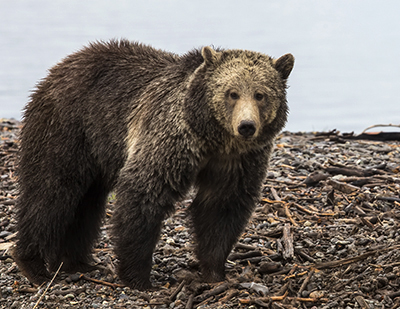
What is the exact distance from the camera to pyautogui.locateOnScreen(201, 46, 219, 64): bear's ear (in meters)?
6.29

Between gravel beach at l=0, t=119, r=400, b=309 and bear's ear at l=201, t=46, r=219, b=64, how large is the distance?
2.02 metres

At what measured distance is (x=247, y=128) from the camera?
5.79 metres

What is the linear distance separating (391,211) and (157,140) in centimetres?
367

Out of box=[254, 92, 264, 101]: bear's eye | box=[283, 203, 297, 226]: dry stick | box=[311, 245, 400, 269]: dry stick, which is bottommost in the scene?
box=[311, 245, 400, 269]: dry stick

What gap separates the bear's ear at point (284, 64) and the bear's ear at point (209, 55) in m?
0.69

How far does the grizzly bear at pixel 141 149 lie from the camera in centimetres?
626

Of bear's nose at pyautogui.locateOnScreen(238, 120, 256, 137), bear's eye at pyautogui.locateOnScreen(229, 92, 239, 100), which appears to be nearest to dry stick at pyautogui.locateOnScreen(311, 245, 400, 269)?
bear's nose at pyautogui.locateOnScreen(238, 120, 256, 137)

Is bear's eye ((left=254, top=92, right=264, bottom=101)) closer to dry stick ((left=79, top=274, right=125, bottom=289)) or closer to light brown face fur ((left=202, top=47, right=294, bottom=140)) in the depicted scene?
light brown face fur ((left=202, top=47, right=294, bottom=140))

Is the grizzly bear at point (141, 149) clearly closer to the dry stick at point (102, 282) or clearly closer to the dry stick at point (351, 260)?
the dry stick at point (102, 282)

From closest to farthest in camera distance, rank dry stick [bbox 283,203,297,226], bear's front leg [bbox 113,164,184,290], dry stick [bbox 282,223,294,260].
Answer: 1. bear's front leg [bbox 113,164,184,290]
2. dry stick [bbox 282,223,294,260]
3. dry stick [bbox 283,203,297,226]

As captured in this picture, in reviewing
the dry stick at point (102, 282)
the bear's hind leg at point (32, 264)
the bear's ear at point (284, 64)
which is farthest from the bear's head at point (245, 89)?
the bear's hind leg at point (32, 264)

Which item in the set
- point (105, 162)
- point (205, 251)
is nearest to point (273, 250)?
point (205, 251)

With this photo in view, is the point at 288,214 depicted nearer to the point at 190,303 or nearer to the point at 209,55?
the point at 190,303

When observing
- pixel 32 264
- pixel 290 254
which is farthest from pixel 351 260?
pixel 32 264
